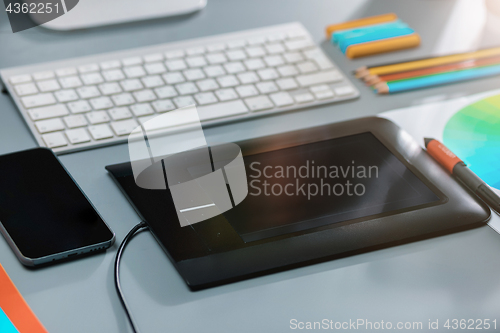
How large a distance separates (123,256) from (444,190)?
12.2 inches

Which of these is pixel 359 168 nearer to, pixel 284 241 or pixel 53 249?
pixel 284 241

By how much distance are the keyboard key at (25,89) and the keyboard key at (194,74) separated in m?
0.18

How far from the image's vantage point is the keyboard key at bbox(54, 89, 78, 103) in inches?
22.9

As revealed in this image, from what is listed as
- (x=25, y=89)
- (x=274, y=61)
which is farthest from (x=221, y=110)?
(x=25, y=89)

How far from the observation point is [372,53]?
28.5 inches

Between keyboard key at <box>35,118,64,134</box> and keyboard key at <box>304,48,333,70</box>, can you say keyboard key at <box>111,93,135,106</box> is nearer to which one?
keyboard key at <box>35,118,64,134</box>

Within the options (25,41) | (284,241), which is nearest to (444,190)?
(284,241)

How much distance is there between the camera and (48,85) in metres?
0.60

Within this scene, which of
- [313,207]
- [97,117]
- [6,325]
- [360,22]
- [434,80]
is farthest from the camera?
[360,22]

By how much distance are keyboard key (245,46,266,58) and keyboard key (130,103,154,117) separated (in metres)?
0.17

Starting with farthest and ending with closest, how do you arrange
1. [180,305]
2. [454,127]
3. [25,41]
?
[25,41], [454,127], [180,305]

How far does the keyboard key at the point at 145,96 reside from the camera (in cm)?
59

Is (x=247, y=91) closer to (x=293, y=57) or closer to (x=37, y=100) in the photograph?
(x=293, y=57)

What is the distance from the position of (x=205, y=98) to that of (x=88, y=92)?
0.14m
